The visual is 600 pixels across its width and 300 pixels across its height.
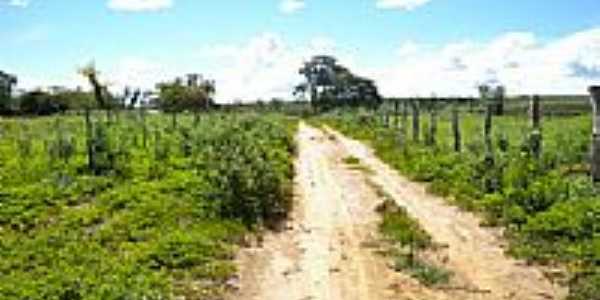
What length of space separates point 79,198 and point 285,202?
425 centimetres

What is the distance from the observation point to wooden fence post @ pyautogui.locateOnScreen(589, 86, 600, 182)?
1587cm

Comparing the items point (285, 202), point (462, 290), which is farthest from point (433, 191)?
point (462, 290)

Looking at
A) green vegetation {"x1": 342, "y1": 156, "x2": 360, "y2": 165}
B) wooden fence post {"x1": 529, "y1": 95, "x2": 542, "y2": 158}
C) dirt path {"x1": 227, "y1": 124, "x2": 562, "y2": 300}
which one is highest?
wooden fence post {"x1": 529, "y1": 95, "x2": 542, "y2": 158}

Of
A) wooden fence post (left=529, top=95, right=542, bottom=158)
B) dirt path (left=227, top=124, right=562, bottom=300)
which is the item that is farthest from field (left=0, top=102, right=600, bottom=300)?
wooden fence post (left=529, top=95, right=542, bottom=158)

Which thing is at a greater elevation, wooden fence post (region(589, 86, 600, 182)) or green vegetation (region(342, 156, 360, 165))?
wooden fence post (region(589, 86, 600, 182))

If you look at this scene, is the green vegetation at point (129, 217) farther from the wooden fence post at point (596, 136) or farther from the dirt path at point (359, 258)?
the wooden fence post at point (596, 136)

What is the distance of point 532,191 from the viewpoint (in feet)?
52.0

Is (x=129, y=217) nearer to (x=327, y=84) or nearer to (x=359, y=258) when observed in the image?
(x=359, y=258)

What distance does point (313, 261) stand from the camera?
12.4 meters

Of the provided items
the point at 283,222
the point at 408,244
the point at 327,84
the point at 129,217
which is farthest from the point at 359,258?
the point at 327,84

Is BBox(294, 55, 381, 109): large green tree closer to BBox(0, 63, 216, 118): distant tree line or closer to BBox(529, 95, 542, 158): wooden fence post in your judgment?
BBox(0, 63, 216, 118): distant tree line

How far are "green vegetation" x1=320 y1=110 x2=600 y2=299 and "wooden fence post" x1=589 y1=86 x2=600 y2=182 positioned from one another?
0.24m

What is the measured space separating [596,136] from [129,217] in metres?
8.59

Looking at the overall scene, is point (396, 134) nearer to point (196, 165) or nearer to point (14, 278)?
point (196, 165)
